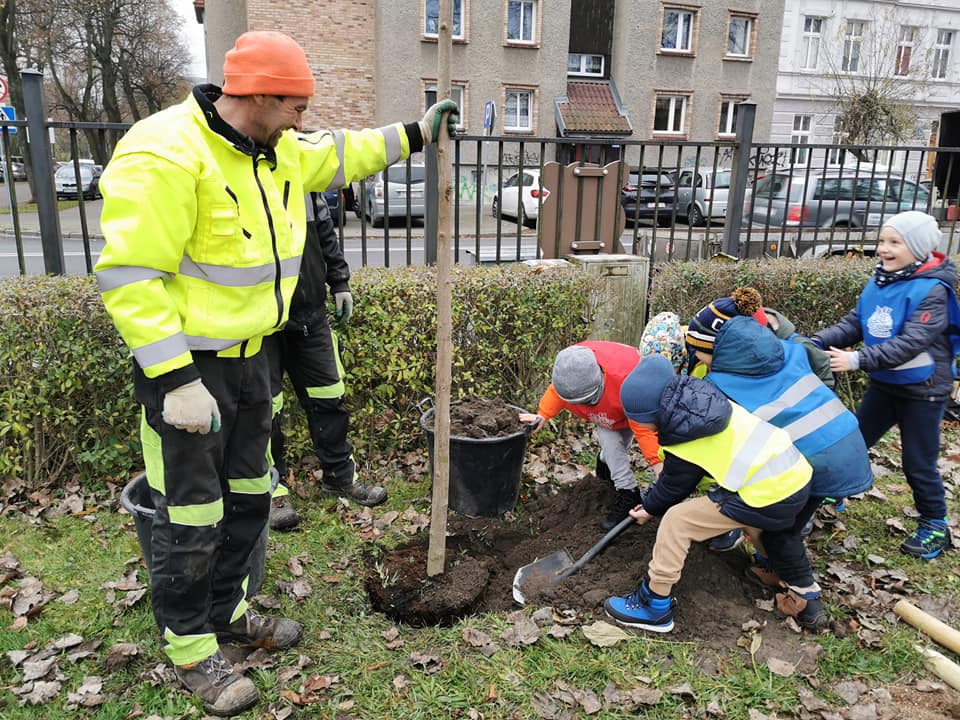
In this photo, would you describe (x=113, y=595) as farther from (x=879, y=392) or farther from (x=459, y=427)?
(x=879, y=392)

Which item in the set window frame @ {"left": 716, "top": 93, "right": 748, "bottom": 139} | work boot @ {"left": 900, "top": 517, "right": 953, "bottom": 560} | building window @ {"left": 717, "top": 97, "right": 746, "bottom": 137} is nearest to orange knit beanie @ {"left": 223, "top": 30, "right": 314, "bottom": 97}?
work boot @ {"left": 900, "top": 517, "right": 953, "bottom": 560}

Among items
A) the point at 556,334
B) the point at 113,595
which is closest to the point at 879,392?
the point at 556,334

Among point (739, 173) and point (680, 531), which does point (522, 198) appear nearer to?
point (739, 173)

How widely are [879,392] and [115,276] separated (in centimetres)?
366

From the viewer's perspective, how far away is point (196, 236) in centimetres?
217

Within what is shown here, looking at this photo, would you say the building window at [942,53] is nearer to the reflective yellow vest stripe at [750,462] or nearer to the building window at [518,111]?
the building window at [518,111]

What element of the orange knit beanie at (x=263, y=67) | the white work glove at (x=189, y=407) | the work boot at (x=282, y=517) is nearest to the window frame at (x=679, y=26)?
the work boot at (x=282, y=517)

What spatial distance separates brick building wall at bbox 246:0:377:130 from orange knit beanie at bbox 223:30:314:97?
22.2 metres

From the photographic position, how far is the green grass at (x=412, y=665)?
2.52 meters

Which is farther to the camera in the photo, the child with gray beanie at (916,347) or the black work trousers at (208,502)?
the child with gray beanie at (916,347)

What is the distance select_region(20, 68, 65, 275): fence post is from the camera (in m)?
4.25

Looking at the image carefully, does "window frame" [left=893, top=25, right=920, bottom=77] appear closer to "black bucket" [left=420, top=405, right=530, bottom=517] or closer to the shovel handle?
"black bucket" [left=420, top=405, right=530, bottom=517]

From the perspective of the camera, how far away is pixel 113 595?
3.08 metres

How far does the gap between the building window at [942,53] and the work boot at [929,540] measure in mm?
35067
